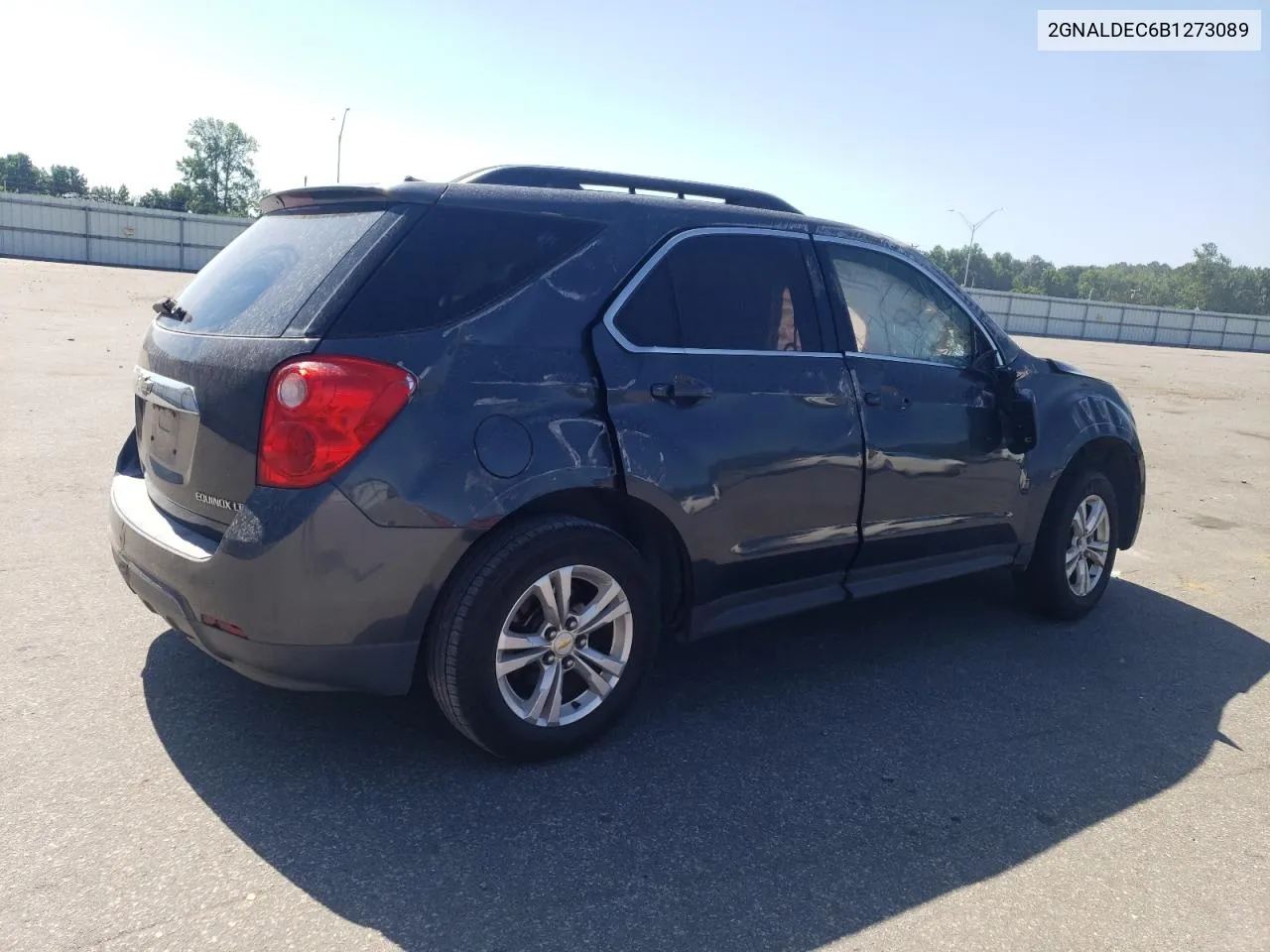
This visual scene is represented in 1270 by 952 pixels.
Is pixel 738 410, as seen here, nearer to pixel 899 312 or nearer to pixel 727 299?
pixel 727 299

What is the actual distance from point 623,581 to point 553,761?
0.64m

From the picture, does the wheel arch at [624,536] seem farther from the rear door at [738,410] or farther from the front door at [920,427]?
the front door at [920,427]

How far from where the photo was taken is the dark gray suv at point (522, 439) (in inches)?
115

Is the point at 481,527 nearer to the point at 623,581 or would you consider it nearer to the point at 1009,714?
the point at 623,581

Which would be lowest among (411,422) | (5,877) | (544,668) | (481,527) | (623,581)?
(5,877)

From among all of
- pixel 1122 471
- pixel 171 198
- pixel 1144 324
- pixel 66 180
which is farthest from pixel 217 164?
pixel 1122 471

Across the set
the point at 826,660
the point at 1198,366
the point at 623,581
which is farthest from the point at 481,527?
the point at 1198,366

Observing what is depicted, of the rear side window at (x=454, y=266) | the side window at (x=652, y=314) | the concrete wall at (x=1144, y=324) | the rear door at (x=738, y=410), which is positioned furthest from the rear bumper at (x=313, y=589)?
the concrete wall at (x=1144, y=324)

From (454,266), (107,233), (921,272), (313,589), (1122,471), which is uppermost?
(107,233)

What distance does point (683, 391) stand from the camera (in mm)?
3516

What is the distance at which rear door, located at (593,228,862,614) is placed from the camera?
3.46 meters

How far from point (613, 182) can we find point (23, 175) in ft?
453

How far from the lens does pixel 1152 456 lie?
1098 cm

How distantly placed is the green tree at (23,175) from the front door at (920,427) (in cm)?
13133
